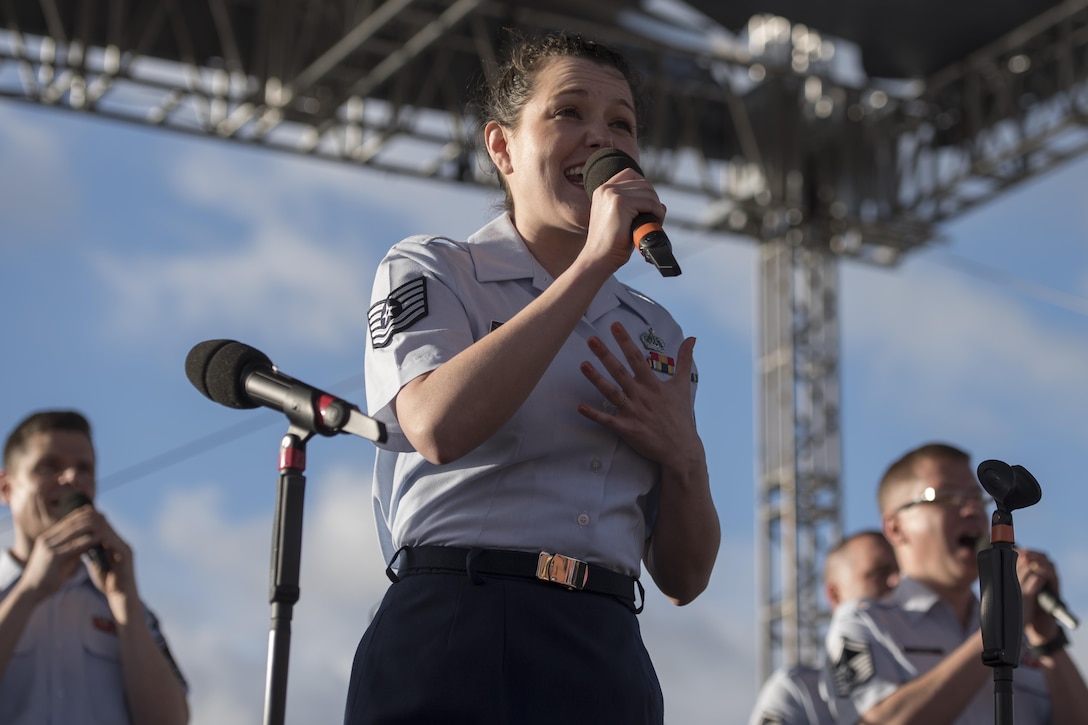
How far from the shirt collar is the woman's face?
0.03 meters

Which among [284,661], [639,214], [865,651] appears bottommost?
[284,661]

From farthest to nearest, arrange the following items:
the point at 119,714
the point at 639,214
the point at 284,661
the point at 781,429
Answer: the point at 781,429 → the point at 119,714 → the point at 639,214 → the point at 284,661

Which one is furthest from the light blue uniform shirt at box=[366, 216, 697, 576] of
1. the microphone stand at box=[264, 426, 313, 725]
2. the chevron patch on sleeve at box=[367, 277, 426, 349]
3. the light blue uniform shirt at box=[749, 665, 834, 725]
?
the light blue uniform shirt at box=[749, 665, 834, 725]

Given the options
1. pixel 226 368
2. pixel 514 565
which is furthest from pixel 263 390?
pixel 514 565

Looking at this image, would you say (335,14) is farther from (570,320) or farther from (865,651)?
(570,320)

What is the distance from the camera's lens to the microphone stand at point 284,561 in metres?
1.75

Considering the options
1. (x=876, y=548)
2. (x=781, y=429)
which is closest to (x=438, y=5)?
(x=781, y=429)

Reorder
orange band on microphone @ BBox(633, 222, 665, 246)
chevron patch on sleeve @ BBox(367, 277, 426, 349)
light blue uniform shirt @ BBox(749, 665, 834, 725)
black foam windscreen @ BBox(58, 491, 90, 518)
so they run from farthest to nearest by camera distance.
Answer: light blue uniform shirt @ BBox(749, 665, 834, 725) → black foam windscreen @ BBox(58, 491, 90, 518) → chevron patch on sleeve @ BBox(367, 277, 426, 349) → orange band on microphone @ BBox(633, 222, 665, 246)

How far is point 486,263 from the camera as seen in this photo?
2.09m

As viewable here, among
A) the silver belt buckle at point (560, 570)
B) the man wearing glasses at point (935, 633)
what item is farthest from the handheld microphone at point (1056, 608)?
the silver belt buckle at point (560, 570)

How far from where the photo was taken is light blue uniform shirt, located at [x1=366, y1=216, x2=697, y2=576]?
1910 millimetres

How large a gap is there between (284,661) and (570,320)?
508mm

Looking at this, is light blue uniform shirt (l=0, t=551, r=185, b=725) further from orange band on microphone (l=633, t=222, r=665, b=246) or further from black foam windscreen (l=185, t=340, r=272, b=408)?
orange band on microphone (l=633, t=222, r=665, b=246)

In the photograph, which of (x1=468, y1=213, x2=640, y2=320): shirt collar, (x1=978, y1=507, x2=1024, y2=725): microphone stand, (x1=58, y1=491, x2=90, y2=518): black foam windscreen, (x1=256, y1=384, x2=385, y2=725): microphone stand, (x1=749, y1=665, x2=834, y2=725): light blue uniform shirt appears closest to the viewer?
(x1=256, y1=384, x2=385, y2=725): microphone stand
